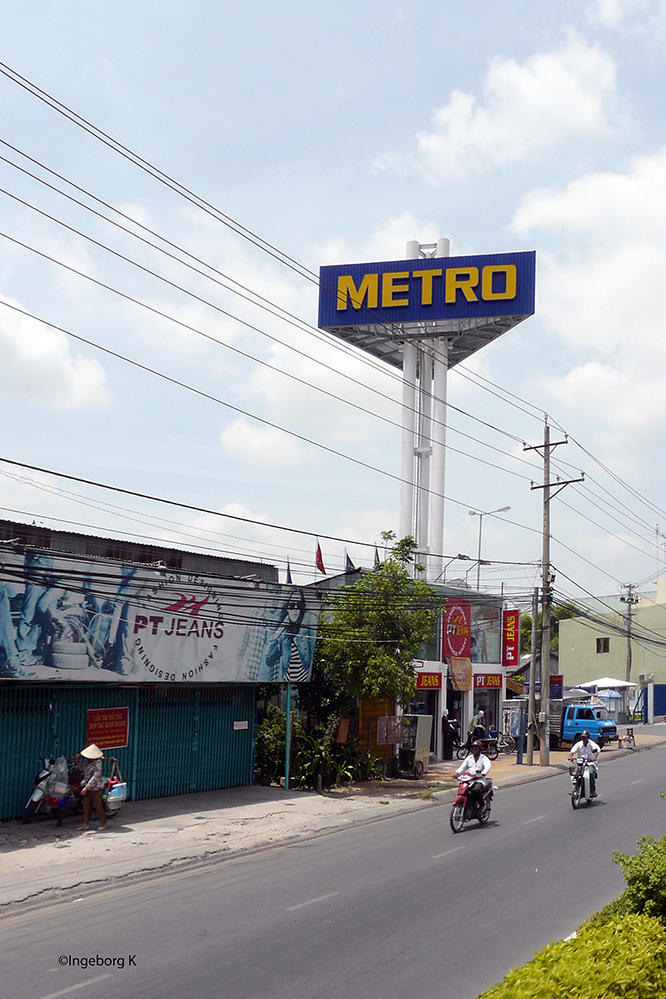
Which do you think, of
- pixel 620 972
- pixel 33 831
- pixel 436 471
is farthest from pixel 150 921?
pixel 436 471

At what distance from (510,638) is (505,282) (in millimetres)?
21843

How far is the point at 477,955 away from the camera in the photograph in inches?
372

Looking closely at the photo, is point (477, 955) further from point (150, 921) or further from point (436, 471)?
point (436, 471)

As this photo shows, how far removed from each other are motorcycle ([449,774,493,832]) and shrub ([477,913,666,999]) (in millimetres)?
12146

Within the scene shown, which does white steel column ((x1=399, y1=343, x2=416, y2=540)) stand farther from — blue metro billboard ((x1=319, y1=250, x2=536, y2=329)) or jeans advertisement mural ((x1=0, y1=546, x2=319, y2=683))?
jeans advertisement mural ((x1=0, y1=546, x2=319, y2=683))

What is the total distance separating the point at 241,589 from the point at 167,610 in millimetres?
2527

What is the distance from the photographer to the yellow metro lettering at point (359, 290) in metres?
51.8

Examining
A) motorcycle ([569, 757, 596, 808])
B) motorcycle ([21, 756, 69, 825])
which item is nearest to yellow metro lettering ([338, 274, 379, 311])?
motorcycle ([569, 757, 596, 808])

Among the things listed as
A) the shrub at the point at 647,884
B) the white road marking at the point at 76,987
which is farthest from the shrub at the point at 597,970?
the white road marking at the point at 76,987

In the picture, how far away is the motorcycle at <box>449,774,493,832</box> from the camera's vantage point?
17.8 m

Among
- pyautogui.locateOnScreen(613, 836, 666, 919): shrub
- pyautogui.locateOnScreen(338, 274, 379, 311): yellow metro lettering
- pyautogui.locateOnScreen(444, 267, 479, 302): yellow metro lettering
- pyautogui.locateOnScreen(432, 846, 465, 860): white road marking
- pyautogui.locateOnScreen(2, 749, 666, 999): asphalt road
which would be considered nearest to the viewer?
pyautogui.locateOnScreen(613, 836, 666, 919): shrub

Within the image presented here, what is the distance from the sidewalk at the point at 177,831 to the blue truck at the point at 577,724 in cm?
1797

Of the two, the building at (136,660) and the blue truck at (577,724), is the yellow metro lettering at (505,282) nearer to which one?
the blue truck at (577,724)

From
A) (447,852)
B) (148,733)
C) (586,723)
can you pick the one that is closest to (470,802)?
(447,852)
